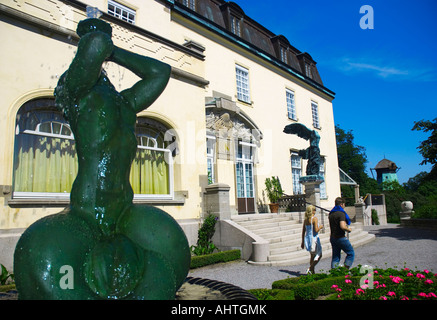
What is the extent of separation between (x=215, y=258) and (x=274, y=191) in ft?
26.1

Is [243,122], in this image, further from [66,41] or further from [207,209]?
[66,41]

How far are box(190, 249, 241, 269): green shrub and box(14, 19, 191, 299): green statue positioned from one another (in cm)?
632

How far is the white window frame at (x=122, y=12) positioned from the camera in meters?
11.0

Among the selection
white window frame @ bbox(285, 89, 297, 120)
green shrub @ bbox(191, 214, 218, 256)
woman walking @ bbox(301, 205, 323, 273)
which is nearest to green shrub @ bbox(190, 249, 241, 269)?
green shrub @ bbox(191, 214, 218, 256)

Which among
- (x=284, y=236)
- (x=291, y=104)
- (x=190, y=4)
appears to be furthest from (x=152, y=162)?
(x=291, y=104)

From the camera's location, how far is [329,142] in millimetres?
23578

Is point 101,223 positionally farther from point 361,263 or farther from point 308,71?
point 308,71

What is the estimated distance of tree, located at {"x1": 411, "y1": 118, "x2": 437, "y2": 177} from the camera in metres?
13.0

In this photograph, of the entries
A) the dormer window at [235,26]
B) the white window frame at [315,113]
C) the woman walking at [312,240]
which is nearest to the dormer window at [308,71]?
the white window frame at [315,113]

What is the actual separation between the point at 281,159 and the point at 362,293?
14.1 metres

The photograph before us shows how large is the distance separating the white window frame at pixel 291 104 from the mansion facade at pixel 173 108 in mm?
101

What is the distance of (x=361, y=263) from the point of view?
8.71m

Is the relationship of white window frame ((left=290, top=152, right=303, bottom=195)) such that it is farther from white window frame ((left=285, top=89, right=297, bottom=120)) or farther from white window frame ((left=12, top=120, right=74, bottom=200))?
white window frame ((left=12, top=120, right=74, bottom=200))

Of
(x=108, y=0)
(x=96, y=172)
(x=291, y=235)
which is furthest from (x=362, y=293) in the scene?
(x=108, y=0)
